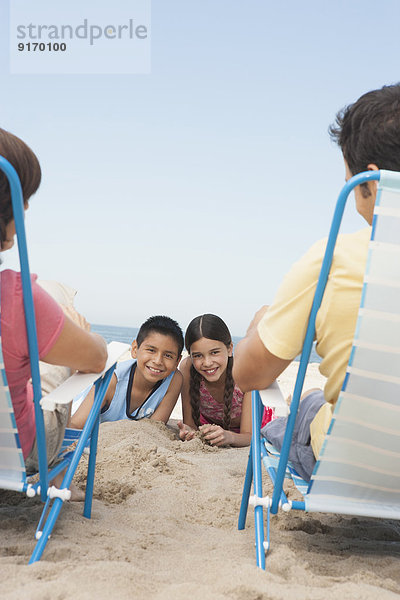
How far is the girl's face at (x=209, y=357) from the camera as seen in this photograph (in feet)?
13.7

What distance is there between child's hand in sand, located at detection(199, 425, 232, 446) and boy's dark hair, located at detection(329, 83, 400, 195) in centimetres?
251

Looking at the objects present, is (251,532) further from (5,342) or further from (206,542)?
(5,342)

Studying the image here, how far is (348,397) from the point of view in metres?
1.56

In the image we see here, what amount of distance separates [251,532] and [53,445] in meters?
0.81

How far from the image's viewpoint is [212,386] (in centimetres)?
440

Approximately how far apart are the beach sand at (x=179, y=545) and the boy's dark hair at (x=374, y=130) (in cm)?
110

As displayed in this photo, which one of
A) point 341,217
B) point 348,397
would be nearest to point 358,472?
point 348,397

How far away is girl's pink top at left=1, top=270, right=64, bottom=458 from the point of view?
1.58 meters

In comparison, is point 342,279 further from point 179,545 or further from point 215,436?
point 215,436

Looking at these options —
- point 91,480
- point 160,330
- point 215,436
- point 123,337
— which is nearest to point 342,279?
point 91,480

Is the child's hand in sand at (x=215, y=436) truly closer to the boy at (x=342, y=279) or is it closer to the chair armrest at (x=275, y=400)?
the chair armrest at (x=275, y=400)

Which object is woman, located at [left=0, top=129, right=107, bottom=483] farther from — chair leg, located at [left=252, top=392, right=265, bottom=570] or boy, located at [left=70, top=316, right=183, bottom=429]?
boy, located at [left=70, top=316, right=183, bottom=429]

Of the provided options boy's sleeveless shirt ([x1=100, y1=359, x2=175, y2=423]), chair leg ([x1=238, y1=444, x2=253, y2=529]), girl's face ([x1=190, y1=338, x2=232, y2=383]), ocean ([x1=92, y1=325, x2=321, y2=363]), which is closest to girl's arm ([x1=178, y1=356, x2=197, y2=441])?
girl's face ([x1=190, y1=338, x2=232, y2=383])

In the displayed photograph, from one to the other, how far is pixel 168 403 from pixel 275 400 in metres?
2.42
